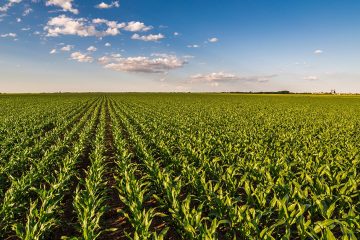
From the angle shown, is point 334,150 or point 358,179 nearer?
point 358,179

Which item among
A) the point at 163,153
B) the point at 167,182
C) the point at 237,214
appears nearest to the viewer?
the point at 237,214

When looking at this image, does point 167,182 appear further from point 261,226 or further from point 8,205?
point 8,205

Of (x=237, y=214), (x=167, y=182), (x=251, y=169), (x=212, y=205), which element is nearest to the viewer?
(x=237, y=214)

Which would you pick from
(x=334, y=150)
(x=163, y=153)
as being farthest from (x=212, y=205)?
(x=334, y=150)

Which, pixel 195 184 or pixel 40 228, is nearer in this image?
pixel 40 228

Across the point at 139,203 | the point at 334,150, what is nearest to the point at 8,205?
the point at 139,203

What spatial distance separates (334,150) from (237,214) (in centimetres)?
801

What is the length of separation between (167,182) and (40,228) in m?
2.81

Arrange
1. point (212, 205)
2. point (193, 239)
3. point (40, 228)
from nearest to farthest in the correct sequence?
point (193, 239), point (40, 228), point (212, 205)

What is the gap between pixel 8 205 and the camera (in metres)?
5.74

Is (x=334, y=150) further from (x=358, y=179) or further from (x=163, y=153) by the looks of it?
(x=163, y=153)

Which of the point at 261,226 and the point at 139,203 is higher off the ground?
the point at 139,203

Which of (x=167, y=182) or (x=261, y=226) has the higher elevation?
(x=167, y=182)

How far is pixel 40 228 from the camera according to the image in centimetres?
481
